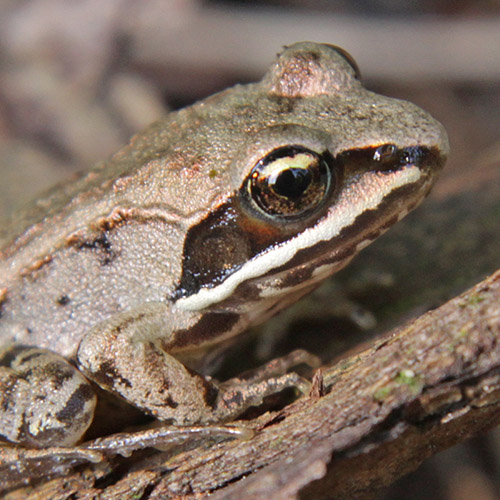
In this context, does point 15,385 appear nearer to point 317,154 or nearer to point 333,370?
point 333,370

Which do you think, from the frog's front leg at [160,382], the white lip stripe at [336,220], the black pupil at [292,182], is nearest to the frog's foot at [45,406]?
the frog's front leg at [160,382]

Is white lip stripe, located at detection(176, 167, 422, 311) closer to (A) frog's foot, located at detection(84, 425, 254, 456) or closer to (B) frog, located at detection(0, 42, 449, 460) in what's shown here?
(B) frog, located at detection(0, 42, 449, 460)

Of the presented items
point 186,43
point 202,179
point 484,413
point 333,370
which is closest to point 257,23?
point 186,43

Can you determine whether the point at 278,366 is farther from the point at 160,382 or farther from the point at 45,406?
the point at 45,406

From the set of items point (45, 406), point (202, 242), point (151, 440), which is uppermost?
point (202, 242)

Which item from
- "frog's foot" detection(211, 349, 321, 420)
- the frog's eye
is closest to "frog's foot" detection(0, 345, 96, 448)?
"frog's foot" detection(211, 349, 321, 420)

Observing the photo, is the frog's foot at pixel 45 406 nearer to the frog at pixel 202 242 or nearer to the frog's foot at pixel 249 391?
the frog at pixel 202 242

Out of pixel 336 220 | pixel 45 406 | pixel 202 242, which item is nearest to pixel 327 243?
pixel 336 220
